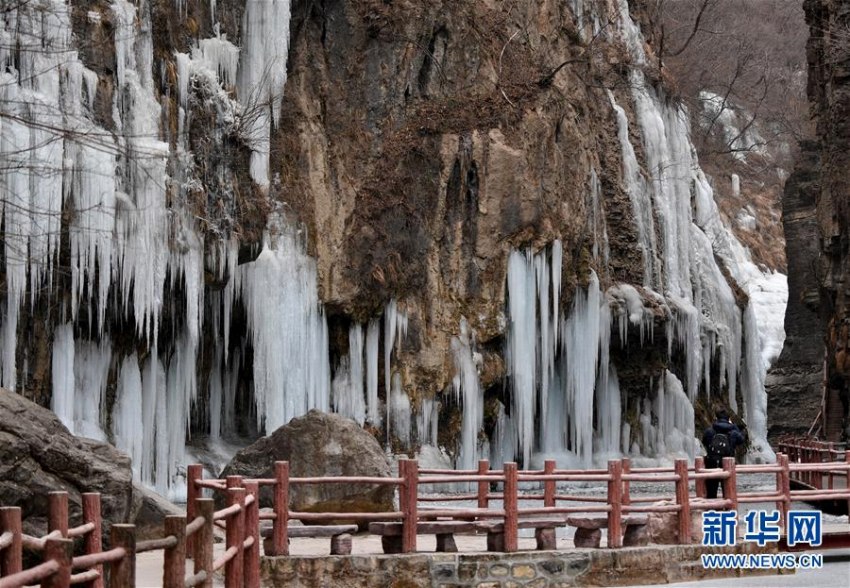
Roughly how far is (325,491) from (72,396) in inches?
251

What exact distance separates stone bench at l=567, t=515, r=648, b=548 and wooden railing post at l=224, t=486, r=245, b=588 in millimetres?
5051

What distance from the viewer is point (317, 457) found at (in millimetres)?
18078

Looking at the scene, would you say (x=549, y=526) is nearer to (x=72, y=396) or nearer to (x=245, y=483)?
(x=245, y=483)

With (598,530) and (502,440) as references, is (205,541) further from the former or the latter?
(502,440)

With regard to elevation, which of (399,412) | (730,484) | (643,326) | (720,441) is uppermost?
(643,326)

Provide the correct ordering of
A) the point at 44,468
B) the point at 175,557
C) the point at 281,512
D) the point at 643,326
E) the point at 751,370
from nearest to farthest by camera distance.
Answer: the point at 175,557 → the point at 44,468 → the point at 281,512 → the point at 643,326 → the point at 751,370

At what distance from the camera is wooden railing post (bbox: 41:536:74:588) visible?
6043 mm

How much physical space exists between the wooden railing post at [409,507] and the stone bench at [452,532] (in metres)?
0.10

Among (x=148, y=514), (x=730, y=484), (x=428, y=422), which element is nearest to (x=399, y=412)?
(x=428, y=422)

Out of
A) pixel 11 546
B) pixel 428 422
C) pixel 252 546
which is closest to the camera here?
pixel 11 546

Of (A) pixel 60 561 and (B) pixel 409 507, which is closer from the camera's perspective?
(A) pixel 60 561

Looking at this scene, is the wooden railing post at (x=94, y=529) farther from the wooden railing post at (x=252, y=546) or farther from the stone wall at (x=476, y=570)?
the stone wall at (x=476, y=570)

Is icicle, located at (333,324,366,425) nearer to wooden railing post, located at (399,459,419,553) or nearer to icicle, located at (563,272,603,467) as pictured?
icicle, located at (563,272,603,467)

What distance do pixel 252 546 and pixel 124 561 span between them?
363 cm
